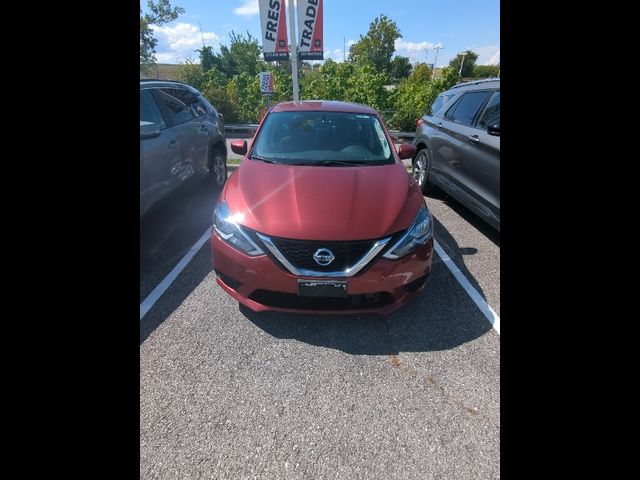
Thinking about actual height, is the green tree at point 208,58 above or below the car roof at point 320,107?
above

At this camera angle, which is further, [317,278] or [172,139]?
[172,139]

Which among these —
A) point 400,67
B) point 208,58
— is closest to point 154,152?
point 208,58

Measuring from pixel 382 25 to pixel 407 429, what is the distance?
3786cm

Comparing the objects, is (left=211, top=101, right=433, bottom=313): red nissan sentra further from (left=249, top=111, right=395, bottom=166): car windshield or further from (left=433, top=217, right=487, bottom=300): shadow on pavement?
(left=433, top=217, right=487, bottom=300): shadow on pavement

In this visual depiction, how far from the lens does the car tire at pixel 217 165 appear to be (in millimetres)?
→ 5434

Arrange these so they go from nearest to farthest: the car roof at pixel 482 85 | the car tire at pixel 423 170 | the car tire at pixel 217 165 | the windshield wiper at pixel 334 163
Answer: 1. the windshield wiper at pixel 334 163
2. the car roof at pixel 482 85
3. the car tire at pixel 423 170
4. the car tire at pixel 217 165

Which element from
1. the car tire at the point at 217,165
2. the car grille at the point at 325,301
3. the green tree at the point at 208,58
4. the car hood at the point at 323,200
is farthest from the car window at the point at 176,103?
the green tree at the point at 208,58

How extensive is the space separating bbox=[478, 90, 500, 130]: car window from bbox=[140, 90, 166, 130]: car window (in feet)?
13.1

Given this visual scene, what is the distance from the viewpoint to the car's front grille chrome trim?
1995 mm

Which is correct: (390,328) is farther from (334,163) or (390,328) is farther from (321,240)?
(334,163)

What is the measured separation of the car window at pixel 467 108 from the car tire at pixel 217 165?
153 inches

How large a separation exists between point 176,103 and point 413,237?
4063mm

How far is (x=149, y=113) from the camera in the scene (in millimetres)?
3826

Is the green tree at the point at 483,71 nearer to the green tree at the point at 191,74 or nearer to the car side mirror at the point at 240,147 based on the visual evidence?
the green tree at the point at 191,74
